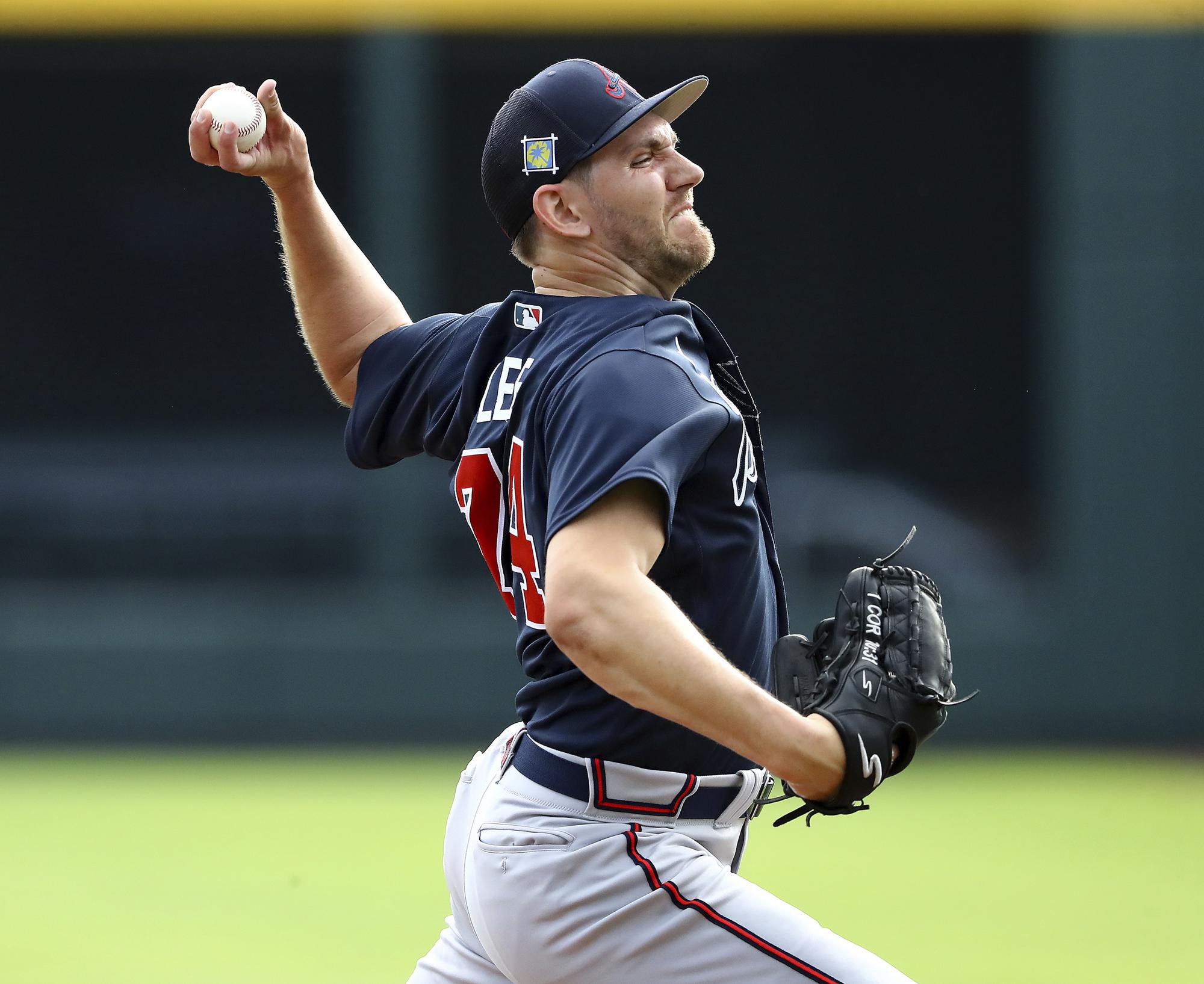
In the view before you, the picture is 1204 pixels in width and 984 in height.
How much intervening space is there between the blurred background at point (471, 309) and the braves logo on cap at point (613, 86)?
5156mm

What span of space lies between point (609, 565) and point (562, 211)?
2.65 ft

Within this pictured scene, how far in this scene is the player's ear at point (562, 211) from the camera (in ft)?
8.74

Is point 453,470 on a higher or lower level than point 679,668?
higher

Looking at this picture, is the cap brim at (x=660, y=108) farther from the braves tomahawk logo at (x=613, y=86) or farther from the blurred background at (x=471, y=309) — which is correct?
the blurred background at (x=471, y=309)

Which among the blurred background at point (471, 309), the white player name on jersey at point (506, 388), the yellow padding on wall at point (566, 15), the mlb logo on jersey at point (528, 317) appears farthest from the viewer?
the yellow padding on wall at point (566, 15)

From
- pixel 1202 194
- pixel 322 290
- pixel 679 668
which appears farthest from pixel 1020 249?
pixel 679 668

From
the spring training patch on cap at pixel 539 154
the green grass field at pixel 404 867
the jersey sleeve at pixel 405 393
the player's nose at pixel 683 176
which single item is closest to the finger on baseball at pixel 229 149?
the jersey sleeve at pixel 405 393

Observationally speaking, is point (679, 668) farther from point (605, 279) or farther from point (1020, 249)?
point (1020, 249)

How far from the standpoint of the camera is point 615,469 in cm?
217

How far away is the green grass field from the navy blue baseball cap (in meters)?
2.83

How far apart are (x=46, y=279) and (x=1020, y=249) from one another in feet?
20.1

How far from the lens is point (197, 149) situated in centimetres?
293

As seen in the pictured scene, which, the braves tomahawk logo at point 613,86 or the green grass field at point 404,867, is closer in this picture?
the braves tomahawk logo at point 613,86

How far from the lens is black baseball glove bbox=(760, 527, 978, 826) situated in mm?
2250
